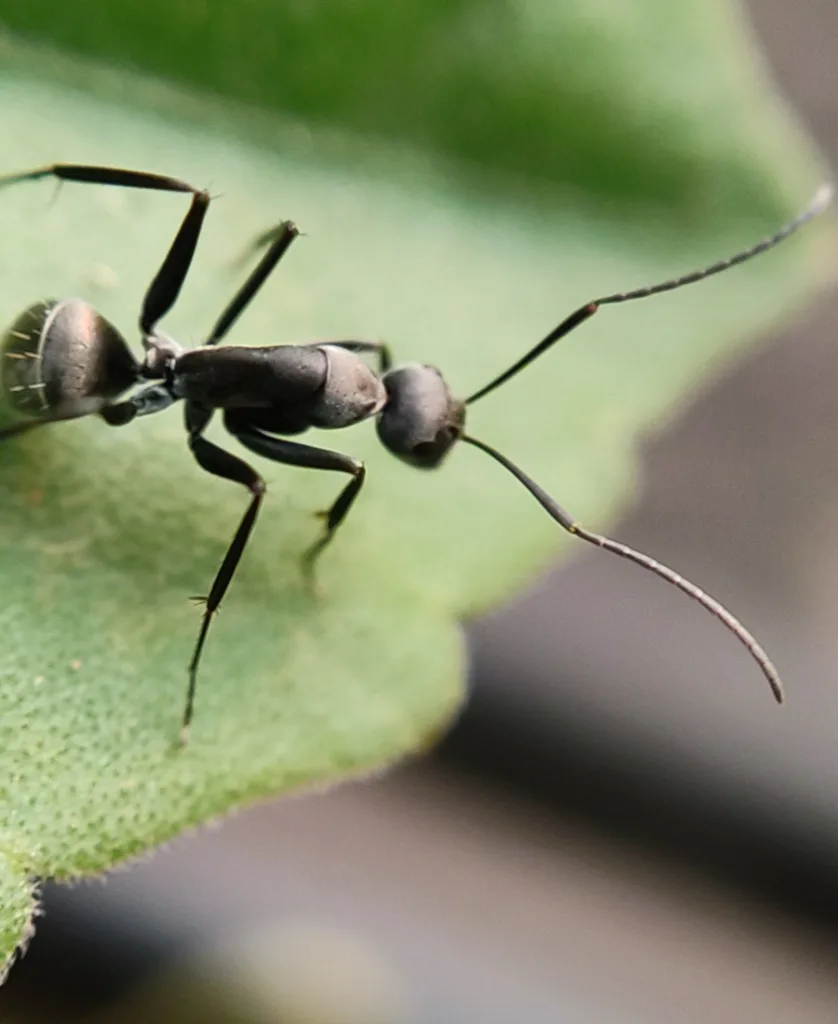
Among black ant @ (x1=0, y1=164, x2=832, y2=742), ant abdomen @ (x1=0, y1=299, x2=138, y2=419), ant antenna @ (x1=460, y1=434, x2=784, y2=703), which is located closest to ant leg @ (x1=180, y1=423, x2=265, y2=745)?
black ant @ (x1=0, y1=164, x2=832, y2=742)

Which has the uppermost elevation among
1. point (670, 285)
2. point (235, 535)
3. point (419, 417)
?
point (670, 285)

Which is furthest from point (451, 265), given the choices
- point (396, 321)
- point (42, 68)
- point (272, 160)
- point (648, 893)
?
point (648, 893)

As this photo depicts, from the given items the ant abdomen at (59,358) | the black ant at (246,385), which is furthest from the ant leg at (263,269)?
the ant abdomen at (59,358)

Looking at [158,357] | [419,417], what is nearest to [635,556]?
[419,417]

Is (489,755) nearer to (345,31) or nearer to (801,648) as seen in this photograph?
(801,648)

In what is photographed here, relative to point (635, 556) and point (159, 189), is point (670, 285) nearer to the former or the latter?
point (635, 556)

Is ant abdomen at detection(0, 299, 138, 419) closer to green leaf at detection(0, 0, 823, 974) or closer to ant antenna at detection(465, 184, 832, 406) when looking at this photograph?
green leaf at detection(0, 0, 823, 974)

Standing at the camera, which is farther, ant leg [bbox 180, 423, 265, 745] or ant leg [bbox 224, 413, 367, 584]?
ant leg [bbox 224, 413, 367, 584]
